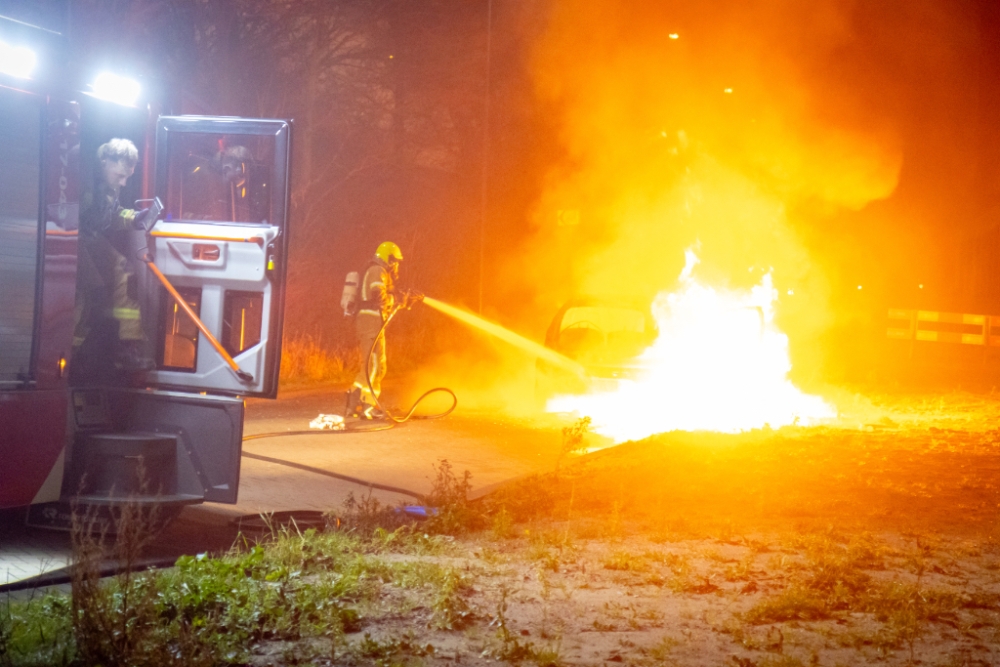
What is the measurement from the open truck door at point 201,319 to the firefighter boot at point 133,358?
Result: 2.3 inches

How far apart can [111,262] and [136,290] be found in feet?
0.78

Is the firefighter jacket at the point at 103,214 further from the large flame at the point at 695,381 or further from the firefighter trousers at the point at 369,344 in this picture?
the large flame at the point at 695,381

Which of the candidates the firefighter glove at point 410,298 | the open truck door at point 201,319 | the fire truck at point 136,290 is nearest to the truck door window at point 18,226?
the fire truck at point 136,290

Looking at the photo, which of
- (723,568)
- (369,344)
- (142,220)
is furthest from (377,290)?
(723,568)

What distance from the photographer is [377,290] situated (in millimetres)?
12391

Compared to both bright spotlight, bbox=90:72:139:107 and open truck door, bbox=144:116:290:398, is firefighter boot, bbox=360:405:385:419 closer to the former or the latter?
open truck door, bbox=144:116:290:398

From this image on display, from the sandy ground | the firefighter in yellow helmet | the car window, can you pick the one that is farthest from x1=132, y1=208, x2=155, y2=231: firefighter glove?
the car window

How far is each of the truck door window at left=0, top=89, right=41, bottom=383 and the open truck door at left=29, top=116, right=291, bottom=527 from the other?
0.66 metres

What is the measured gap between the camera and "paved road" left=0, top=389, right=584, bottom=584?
6.59 m

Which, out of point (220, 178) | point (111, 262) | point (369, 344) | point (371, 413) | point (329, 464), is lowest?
point (329, 464)

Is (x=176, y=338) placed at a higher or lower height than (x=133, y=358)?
higher

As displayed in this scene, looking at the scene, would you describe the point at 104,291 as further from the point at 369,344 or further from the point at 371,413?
the point at 371,413

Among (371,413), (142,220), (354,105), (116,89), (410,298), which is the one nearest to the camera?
(116,89)

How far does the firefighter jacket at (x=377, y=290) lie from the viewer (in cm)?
1238
